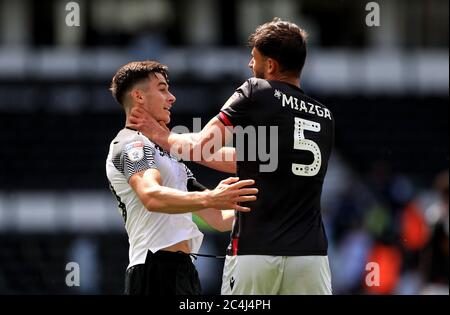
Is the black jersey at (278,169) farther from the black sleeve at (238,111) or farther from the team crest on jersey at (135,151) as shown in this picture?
the team crest on jersey at (135,151)

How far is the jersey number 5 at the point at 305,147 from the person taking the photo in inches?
193

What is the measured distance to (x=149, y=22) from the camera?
16922mm

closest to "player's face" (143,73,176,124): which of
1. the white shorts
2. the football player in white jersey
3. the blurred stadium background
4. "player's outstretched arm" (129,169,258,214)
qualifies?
the football player in white jersey

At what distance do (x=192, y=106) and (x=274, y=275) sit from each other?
11.0m

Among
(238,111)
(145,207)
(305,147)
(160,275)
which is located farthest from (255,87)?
(160,275)

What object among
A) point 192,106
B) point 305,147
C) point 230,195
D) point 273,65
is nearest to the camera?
point 230,195

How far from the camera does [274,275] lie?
15.8 ft

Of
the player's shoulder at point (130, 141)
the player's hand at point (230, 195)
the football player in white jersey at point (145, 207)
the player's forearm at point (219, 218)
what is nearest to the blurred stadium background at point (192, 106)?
the player's forearm at point (219, 218)

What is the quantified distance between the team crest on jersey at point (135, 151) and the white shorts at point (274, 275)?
68 centimetres

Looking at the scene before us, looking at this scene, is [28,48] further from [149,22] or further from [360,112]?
[360,112]

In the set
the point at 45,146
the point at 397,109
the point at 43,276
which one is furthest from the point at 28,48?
the point at 397,109

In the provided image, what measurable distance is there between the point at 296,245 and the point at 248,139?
53 centimetres

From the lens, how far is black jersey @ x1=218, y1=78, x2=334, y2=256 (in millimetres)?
4828

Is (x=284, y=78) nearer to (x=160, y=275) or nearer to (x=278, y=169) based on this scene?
(x=278, y=169)
